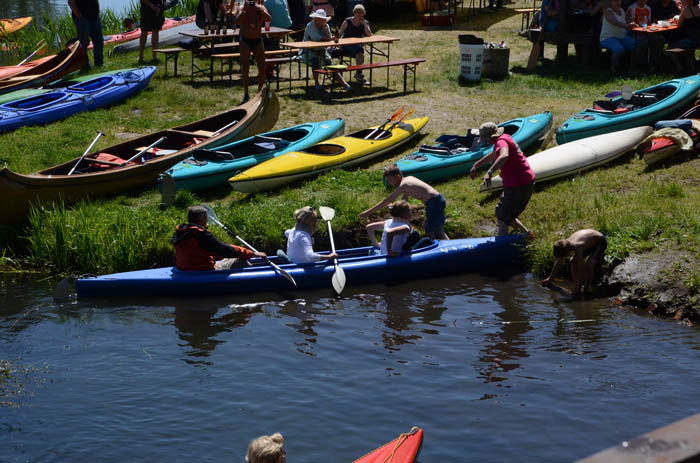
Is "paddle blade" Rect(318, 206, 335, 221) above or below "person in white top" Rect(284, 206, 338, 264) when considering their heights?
above

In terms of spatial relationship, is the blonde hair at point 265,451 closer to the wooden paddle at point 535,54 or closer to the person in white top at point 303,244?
the person in white top at point 303,244

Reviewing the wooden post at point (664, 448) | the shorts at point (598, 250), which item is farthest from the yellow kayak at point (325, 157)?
the wooden post at point (664, 448)

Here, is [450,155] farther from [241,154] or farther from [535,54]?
[535,54]

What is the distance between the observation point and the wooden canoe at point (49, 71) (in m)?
14.6

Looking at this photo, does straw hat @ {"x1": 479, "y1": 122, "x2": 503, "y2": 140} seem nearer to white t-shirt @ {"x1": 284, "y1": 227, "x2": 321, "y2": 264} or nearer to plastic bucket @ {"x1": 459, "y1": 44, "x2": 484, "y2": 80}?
white t-shirt @ {"x1": 284, "y1": 227, "x2": 321, "y2": 264}

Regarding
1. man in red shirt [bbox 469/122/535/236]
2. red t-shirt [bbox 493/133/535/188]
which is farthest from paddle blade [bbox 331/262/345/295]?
red t-shirt [bbox 493/133/535/188]

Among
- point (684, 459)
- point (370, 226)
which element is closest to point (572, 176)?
point (370, 226)

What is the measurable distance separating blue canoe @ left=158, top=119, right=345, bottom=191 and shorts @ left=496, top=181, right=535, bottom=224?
3.44 metres

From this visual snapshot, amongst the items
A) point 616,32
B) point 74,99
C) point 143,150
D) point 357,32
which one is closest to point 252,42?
point 357,32

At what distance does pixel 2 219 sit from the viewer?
9117 millimetres

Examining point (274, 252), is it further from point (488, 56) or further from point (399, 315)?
point (488, 56)

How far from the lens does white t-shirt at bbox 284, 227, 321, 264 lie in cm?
816

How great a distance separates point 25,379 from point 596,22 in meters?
13.0

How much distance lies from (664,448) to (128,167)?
919 centimetres
